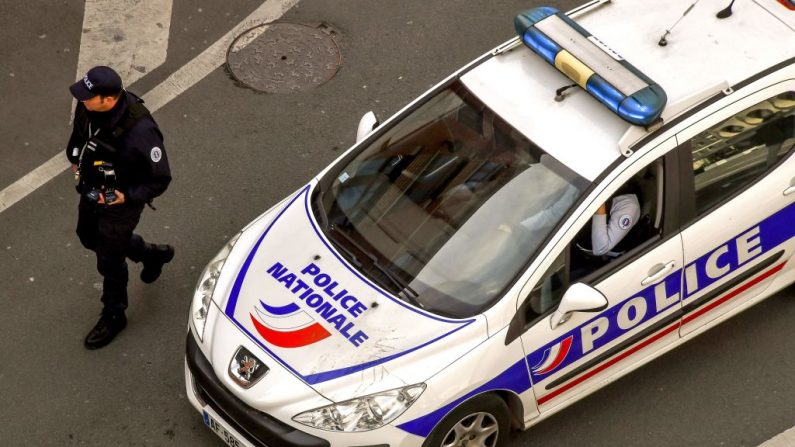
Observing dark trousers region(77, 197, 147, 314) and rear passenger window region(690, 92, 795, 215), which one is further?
dark trousers region(77, 197, 147, 314)

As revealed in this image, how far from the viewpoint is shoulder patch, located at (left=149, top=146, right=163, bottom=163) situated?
636 cm

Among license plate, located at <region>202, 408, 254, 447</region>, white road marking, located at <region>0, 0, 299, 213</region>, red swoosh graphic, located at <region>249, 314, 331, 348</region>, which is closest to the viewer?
red swoosh graphic, located at <region>249, 314, 331, 348</region>

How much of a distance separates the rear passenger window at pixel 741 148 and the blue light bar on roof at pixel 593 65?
0.41 metres

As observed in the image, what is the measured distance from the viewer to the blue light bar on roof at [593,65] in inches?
220

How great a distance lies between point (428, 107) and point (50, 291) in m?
2.71

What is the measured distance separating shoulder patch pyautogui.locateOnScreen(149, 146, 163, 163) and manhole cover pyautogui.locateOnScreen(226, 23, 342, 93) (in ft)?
7.56

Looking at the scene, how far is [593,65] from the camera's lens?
228 inches

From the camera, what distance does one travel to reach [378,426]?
17.9 ft

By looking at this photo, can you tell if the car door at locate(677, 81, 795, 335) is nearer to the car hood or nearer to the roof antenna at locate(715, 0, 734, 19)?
the roof antenna at locate(715, 0, 734, 19)

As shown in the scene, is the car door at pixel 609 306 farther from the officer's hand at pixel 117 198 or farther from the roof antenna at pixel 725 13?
the officer's hand at pixel 117 198

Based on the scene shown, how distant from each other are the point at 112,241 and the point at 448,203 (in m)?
2.00

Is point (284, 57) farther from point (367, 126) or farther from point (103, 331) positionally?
point (103, 331)

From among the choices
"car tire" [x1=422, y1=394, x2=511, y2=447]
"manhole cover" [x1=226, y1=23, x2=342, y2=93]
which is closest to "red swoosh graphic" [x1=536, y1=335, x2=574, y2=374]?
"car tire" [x1=422, y1=394, x2=511, y2=447]

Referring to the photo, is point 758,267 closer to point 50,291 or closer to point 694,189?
point 694,189
